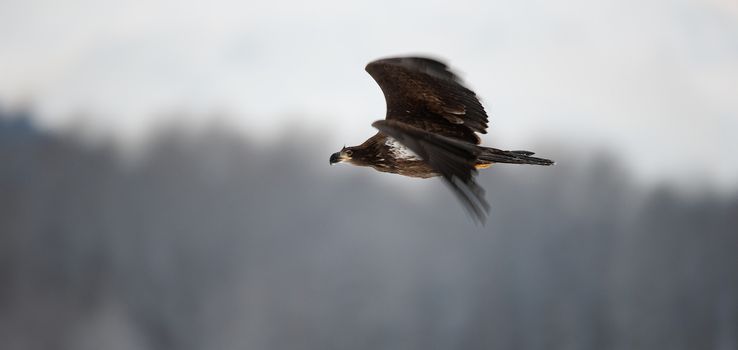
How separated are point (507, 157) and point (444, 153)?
1.00 metres

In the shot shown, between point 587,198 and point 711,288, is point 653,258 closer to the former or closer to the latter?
point 711,288

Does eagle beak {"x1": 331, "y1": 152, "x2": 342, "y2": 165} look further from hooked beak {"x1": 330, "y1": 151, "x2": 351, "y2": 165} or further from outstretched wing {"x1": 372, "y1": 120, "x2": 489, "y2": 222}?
outstretched wing {"x1": 372, "y1": 120, "x2": 489, "y2": 222}

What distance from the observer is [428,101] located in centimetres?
769

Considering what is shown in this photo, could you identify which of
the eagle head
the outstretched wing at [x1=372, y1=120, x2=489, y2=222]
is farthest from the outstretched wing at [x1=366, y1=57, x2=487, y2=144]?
the outstretched wing at [x1=372, y1=120, x2=489, y2=222]

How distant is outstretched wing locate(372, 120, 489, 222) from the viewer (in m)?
5.85

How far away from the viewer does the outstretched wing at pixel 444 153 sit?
5.85m

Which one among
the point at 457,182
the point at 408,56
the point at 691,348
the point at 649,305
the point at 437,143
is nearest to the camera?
the point at 457,182

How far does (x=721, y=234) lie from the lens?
50.7 m

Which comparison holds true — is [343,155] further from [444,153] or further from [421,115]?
[444,153]

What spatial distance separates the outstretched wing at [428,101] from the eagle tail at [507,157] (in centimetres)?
60

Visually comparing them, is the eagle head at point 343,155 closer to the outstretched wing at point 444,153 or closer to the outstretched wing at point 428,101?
the outstretched wing at point 428,101

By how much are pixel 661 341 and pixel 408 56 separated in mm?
46323

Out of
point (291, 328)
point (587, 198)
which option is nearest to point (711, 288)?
point (587, 198)

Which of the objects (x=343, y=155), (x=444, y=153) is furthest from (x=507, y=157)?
(x=343, y=155)
